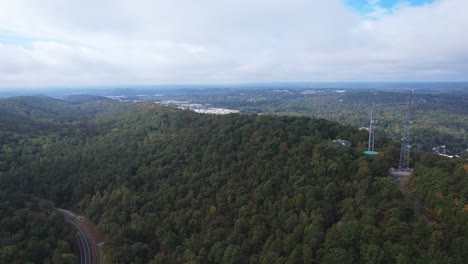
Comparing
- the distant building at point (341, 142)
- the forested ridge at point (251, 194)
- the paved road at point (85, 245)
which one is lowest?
the paved road at point (85, 245)

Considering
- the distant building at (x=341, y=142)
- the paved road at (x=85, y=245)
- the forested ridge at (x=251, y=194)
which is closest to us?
the forested ridge at (x=251, y=194)

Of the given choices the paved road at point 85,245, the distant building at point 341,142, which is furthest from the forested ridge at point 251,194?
the paved road at point 85,245

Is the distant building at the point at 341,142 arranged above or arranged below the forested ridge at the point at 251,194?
above

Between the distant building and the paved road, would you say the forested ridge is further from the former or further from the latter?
the paved road

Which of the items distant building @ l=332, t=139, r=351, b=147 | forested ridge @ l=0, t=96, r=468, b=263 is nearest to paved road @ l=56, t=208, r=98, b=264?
forested ridge @ l=0, t=96, r=468, b=263

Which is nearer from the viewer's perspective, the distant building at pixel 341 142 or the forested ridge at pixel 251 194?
the forested ridge at pixel 251 194

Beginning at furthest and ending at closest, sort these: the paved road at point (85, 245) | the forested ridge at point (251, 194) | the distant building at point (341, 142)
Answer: the distant building at point (341, 142), the paved road at point (85, 245), the forested ridge at point (251, 194)

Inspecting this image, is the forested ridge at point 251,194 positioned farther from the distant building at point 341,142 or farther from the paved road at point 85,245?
the paved road at point 85,245

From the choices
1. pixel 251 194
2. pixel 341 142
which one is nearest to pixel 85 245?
pixel 251 194

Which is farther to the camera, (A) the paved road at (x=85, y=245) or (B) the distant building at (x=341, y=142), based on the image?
(B) the distant building at (x=341, y=142)

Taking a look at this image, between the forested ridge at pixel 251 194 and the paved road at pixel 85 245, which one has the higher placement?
the forested ridge at pixel 251 194

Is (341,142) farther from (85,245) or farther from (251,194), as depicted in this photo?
(85,245)
